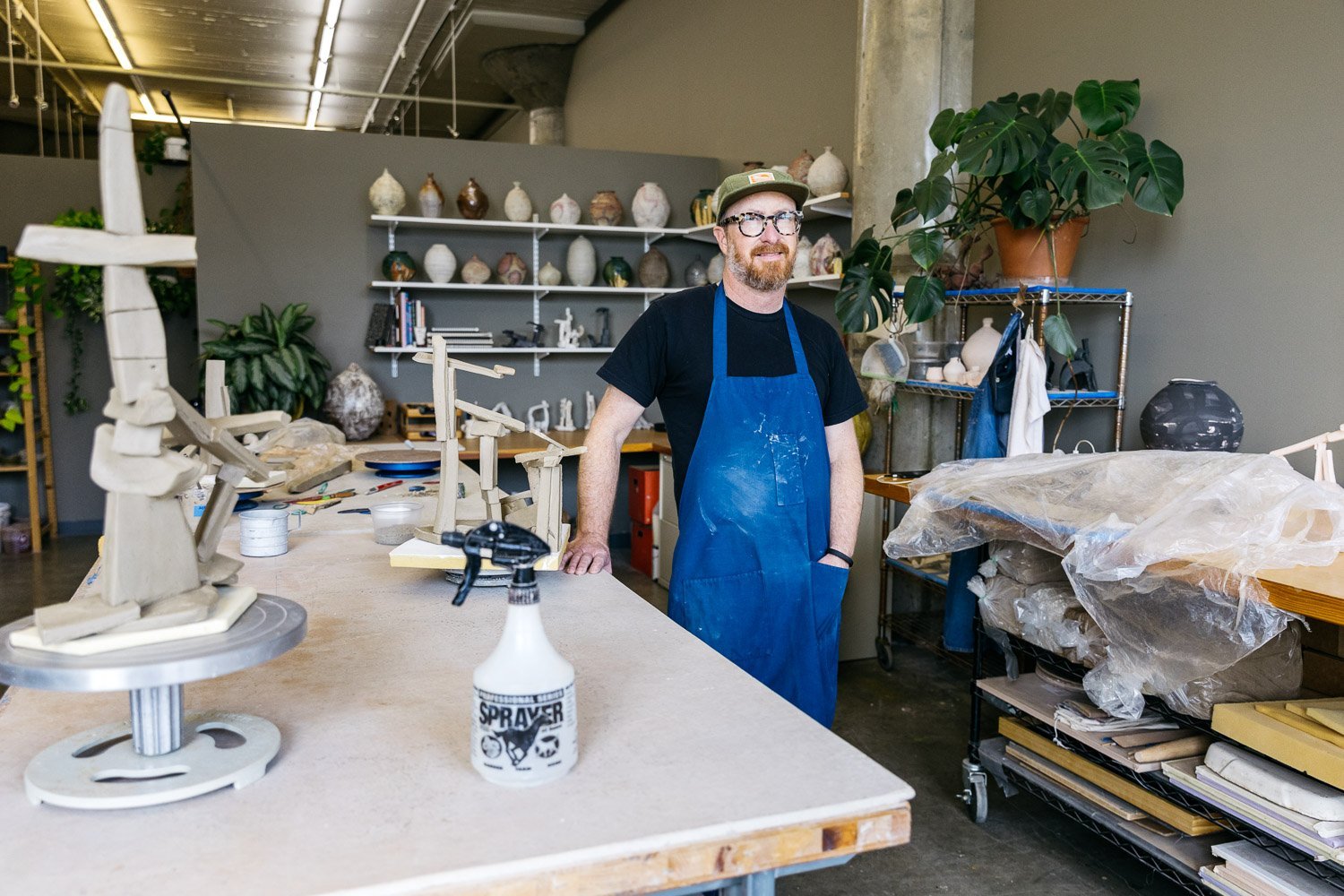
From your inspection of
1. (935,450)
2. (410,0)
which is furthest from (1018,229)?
(410,0)

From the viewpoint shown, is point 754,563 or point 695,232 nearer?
point 754,563

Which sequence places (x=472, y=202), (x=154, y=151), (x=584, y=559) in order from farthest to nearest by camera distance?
(x=154, y=151)
(x=472, y=202)
(x=584, y=559)

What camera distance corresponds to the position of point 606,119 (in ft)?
26.7

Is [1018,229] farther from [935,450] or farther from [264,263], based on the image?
[264,263]

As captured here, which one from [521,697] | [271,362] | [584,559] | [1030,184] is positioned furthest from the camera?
[271,362]

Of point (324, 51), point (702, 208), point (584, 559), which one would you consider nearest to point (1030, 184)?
point (584, 559)

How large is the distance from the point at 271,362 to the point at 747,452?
392cm

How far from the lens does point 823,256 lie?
188 inches

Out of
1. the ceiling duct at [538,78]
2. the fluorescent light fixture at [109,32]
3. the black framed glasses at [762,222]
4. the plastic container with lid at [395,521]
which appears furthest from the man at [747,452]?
the ceiling duct at [538,78]

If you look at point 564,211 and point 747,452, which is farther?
point 564,211

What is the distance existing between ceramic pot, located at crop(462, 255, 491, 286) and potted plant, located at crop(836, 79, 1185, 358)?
9.11 feet

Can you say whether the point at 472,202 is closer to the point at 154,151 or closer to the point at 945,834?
the point at 154,151

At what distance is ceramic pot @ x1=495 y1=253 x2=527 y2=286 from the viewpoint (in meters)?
5.97

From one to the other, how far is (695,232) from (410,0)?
293 centimetres
